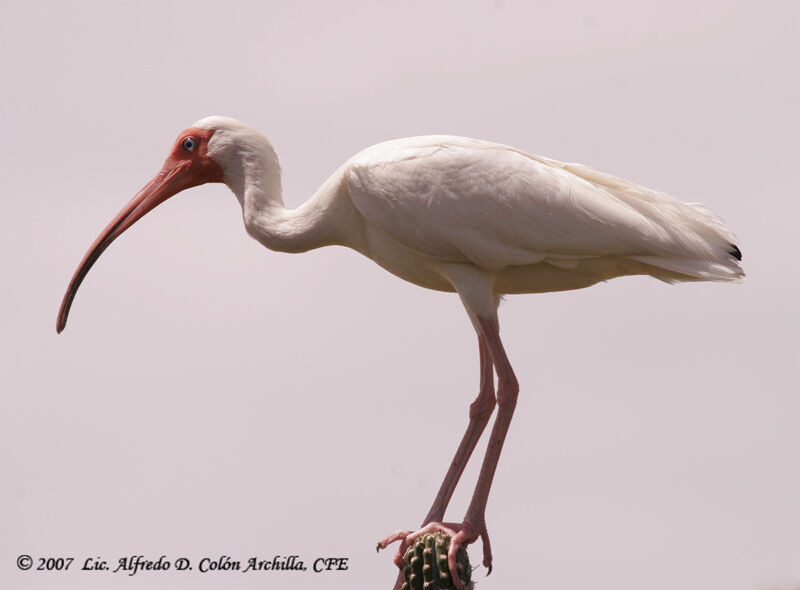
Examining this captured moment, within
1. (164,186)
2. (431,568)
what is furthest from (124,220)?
(431,568)

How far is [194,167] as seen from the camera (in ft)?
49.2

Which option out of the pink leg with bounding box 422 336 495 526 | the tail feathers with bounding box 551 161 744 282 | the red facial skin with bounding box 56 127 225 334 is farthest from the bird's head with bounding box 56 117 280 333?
the tail feathers with bounding box 551 161 744 282

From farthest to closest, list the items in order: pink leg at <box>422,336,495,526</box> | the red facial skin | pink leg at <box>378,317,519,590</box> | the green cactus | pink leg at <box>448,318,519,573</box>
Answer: the red facial skin → pink leg at <box>422,336,495,526</box> → pink leg at <box>448,318,519,573</box> → pink leg at <box>378,317,519,590</box> → the green cactus

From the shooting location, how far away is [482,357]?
14.5m

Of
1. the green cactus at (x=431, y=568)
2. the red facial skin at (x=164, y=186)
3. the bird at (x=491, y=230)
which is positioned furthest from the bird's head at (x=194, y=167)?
the green cactus at (x=431, y=568)

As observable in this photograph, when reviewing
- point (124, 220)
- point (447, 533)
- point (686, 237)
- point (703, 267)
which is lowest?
point (447, 533)

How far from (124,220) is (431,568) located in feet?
15.2

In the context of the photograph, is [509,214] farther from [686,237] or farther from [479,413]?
[479,413]

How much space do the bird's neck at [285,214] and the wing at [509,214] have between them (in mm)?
348

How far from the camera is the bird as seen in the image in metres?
13.4

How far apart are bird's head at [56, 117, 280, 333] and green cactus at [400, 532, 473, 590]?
11.8 ft

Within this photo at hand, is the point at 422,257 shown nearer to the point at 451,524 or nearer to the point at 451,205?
the point at 451,205

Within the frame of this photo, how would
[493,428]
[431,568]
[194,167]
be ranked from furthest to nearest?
[194,167] < [493,428] < [431,568]

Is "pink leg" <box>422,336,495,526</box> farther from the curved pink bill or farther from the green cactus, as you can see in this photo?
the curved pink bill
